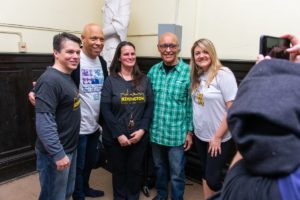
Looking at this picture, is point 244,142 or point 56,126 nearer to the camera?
point 244,142

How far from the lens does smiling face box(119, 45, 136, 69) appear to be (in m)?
1.92

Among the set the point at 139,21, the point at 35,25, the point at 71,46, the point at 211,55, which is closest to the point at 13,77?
the point at 35,25

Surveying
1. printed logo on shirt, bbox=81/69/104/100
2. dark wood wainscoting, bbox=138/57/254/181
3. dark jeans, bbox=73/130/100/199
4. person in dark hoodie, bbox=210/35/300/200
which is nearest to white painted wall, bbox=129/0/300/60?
dark wood wainscoting, bbox=138/57/254/181

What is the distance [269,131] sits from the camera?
0.43 metres

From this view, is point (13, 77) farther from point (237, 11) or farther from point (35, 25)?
point (237, 11)

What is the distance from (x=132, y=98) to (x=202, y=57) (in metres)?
0.57

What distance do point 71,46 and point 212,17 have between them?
136 centimetres

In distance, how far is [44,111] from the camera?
135 centimetres

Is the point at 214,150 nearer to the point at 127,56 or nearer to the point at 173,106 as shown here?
the point at 173,106

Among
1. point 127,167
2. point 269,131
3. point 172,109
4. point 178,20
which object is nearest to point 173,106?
point 172,109

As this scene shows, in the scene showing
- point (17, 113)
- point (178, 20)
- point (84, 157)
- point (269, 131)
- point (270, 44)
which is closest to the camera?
point (269, 131)

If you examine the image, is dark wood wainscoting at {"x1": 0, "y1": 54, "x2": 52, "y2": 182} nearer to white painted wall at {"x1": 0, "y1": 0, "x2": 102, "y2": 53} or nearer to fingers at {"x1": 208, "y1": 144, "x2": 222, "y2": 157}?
white painted wall at {"x1": 0, "y1": 0, "x2": 102, "y2": 53}

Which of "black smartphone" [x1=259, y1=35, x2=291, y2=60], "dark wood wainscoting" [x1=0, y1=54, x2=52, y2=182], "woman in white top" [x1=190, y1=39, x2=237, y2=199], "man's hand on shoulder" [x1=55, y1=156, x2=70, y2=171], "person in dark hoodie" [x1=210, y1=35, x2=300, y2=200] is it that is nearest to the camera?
"person in dark hoodie" [x1=210, y1=35, x2=300, y2=200]

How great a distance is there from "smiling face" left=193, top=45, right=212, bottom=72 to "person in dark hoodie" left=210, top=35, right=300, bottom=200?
1249 mm
